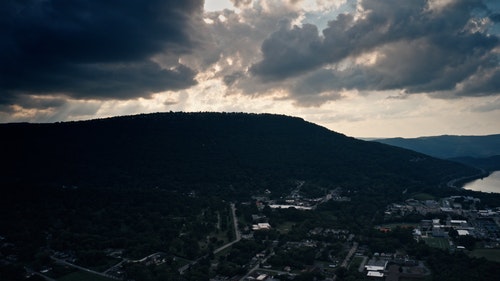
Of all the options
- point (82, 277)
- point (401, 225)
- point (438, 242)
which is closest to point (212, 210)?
point (401, 225)

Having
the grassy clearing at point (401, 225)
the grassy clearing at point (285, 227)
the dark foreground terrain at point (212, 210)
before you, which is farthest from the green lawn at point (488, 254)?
the grassy clearing at point (285, 227)

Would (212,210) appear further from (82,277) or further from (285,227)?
(82,277)

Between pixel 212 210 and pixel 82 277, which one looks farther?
pixel 212 210

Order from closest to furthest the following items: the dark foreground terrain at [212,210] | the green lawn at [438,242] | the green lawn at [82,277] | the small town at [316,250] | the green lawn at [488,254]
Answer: the green lawn at [82,277] → the small town at [316,250] → the dark foreground terrain at [212,210] → the green lawn at [488,254] → the green lawn at [438,242]

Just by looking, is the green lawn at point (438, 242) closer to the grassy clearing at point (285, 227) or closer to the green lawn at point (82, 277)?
the grassy clearing at point (285, 227)

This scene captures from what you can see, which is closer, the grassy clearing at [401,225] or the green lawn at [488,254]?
the green lawn at [488,254]

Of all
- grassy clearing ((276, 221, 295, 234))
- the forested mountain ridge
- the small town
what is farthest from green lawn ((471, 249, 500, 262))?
the forested mountain ridge
